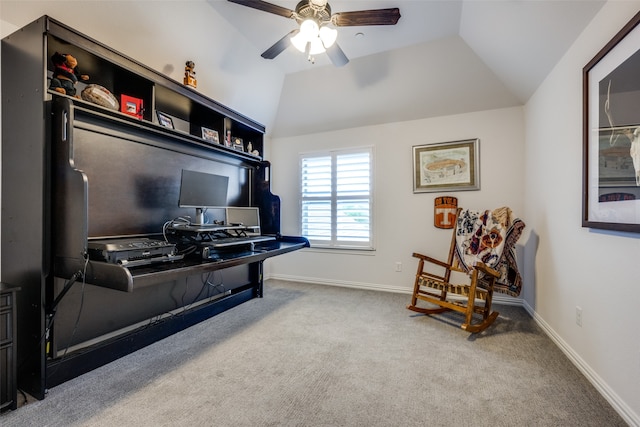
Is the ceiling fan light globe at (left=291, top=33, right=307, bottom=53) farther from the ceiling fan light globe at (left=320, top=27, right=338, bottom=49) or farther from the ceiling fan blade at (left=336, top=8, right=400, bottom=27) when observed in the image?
the ceiling fan blade at (left=336, top=8, right=400, bottom=27)

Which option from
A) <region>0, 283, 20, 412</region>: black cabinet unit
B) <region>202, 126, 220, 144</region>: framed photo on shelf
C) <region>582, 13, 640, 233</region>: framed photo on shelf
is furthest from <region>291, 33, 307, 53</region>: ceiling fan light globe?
<region>0, 283, 20, 412</region>: black cabinet unit

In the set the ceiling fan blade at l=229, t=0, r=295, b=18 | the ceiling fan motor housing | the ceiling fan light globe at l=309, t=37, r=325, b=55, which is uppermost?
the ceiling fan blade at l=229, t=0, r=295, b=18

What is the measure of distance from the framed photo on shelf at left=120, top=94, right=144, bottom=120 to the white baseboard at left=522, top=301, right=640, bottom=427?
3.50 m

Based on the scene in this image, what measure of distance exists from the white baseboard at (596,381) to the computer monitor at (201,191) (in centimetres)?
304

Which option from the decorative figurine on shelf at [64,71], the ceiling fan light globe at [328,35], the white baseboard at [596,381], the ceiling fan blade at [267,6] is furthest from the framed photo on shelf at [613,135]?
the decorative figurine on shelf at [64,71]

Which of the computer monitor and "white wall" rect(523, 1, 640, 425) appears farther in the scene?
the computer monitor

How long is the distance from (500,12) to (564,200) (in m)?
1.55

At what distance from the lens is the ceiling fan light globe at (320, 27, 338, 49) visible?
76.6 inches

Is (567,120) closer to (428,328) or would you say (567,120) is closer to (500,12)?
(500,12)

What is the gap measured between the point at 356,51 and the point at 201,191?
2256 mm

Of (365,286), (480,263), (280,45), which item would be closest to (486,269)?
(480,263)

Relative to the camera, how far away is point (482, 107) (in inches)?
130

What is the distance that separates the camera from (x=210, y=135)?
289cm

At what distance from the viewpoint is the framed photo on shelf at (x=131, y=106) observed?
2.09 metres
